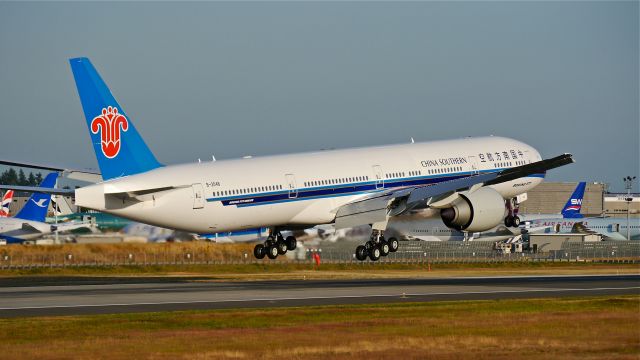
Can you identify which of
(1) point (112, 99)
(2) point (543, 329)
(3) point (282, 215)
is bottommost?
(2) point (543, 329)

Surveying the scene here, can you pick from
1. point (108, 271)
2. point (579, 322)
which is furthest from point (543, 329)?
point (108, 271)

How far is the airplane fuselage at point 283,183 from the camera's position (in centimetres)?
4812

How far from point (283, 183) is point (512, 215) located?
51.8 ft

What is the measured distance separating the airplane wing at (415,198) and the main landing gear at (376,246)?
4.89ft

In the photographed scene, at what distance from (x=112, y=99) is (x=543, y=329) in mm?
24188

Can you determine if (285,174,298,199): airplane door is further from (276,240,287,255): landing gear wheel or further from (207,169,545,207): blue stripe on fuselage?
(276,240,287,255): landing gear wheel

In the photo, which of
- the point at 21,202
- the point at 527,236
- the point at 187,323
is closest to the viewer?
the point at 187,323

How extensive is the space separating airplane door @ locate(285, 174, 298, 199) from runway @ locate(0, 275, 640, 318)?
4.32m

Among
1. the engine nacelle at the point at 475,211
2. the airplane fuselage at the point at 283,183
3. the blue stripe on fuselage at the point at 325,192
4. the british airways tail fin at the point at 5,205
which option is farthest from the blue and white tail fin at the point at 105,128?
the british airways tail fin at the point at 5,205

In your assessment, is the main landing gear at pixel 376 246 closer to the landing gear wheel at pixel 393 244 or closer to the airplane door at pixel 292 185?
the landing gear wheel at pixel 393 244

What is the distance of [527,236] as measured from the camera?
112 m

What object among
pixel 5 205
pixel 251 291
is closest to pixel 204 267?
pixel 251 291

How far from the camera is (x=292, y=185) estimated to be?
171 ft

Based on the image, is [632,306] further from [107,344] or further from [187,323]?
[107,344]
